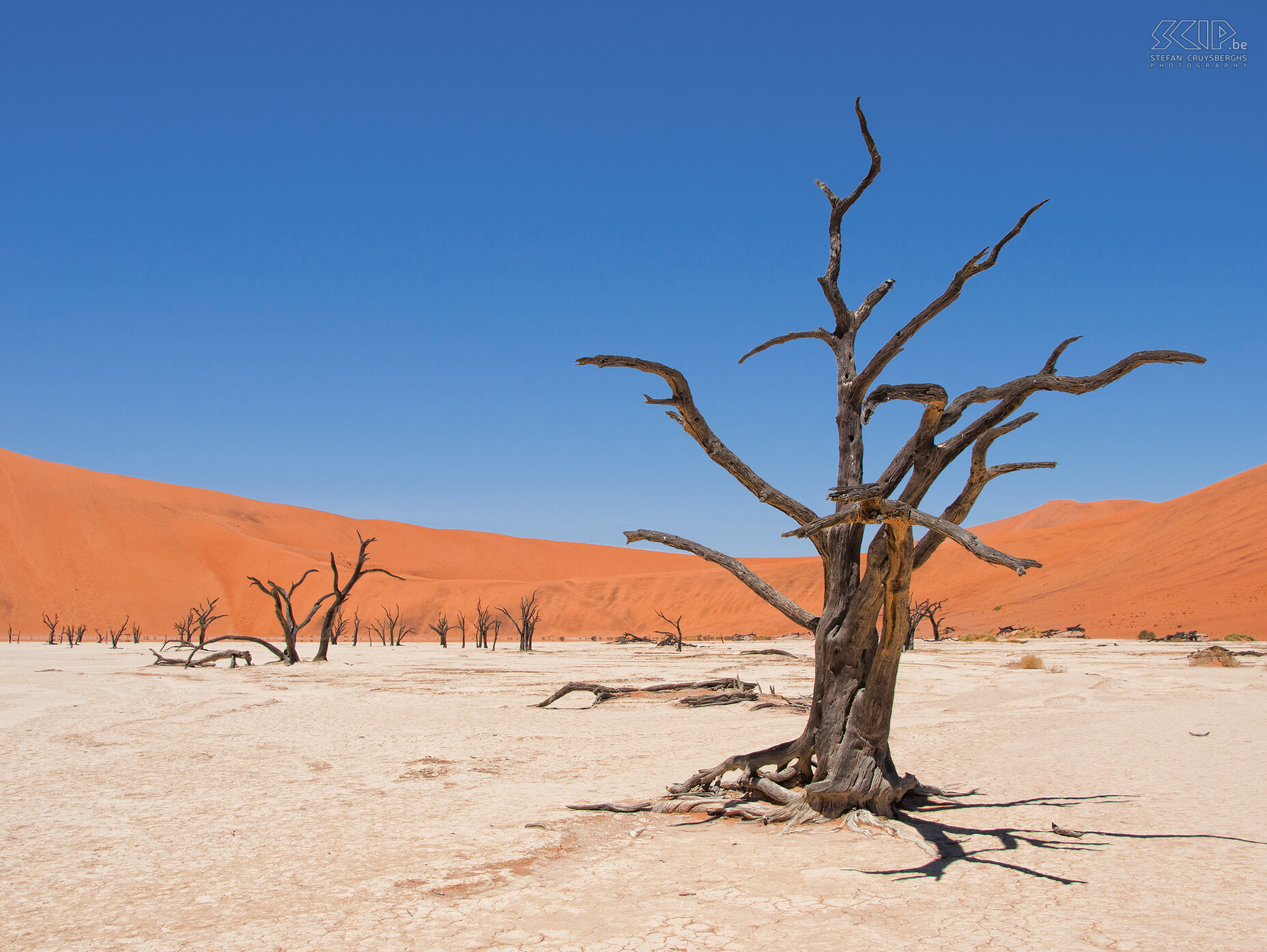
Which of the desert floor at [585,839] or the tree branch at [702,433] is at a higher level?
the tree branch at [702,433]

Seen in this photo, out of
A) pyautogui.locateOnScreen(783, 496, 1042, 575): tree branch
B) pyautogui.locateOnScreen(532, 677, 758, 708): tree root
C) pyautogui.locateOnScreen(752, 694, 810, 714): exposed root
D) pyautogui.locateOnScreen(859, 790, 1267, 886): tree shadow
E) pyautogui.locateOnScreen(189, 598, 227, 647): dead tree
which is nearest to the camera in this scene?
pyautogui.locateOnScreen(783, 496, 1042, 575): tree branch

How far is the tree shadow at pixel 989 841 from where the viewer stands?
4656mm

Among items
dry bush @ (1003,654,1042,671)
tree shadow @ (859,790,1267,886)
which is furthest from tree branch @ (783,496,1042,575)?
dry bush @ (1003,654,1042,671)

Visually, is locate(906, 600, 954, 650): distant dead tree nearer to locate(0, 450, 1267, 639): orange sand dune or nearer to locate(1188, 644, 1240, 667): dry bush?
locate(0, 450, 1267, 639): orange sand dune

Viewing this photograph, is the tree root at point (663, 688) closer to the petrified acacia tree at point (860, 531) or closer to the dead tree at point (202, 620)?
the petrified acacia tree at point (860, 531)

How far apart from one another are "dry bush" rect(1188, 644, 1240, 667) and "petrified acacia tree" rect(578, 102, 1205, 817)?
17.5 meters

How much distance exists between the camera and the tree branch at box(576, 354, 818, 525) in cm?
592

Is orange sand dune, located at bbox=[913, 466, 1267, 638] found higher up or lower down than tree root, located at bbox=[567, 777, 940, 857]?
higher up

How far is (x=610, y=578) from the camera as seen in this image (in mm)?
73938

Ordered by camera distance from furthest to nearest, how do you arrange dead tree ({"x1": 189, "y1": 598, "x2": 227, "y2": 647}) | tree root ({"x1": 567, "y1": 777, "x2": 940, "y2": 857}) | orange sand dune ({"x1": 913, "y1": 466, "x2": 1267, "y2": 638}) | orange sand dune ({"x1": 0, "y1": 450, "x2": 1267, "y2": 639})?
orange sand dune ({"x1": 0, "y1": 450, "x2": 1267, "y2": 639}), orange sand dune ({"x1": 913, "y1": 466, "x2": 1267, "y2": 638}), dead tree ({"x1": 189, "y1": 598, "x2": 227, "y2": 647}), tree root ({"x1": 567, "y1": 777, "x2": 940, "y2": 857})

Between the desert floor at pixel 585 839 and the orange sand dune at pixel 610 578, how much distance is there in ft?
99.1

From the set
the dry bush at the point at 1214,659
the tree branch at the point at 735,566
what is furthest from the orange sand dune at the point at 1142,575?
the tree branch at the point at 735,566

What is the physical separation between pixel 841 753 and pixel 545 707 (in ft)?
28.4

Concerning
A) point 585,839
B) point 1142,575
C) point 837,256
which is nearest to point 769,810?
point 585,839
